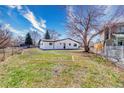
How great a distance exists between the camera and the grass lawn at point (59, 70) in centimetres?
315

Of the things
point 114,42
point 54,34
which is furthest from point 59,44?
point 114,42

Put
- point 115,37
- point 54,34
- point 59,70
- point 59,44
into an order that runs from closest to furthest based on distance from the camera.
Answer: point 59,70, point 54,34, point 59,44, point 115,37

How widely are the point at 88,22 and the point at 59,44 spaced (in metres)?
0.72

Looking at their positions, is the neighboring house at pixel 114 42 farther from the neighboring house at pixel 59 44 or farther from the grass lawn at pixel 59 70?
the neighboring house at pixel 59 44

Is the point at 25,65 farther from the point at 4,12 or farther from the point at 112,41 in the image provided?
the point at 112,41

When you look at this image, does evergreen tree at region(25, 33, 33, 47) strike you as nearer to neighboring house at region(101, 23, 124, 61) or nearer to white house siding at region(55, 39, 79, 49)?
white house siding at region(55, 39, 79, 49)

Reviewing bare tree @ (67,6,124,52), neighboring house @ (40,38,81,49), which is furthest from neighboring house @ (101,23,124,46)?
neighboring house @ (40,38,81,49)

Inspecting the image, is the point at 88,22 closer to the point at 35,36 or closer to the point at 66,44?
the point at 66,44

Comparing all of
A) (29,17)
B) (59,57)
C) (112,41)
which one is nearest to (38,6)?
(29,17)

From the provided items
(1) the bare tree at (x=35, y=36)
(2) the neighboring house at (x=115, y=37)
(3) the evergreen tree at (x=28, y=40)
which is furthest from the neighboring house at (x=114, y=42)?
(3) the evergreen tree at (x=28, y=40)

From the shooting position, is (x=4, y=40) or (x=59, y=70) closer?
(x=59, y=70)

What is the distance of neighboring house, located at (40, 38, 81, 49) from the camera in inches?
146

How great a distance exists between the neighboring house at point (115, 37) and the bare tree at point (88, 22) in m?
0.18

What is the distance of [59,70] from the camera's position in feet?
11.4
